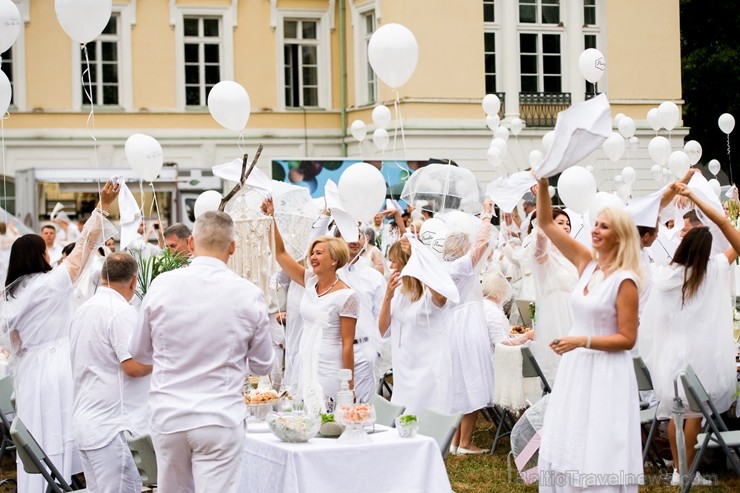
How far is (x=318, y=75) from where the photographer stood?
28.3m

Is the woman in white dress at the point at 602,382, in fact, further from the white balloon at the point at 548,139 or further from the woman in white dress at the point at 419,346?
the woman in white dress at the point at 419,346

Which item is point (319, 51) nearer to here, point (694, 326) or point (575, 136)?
point (694, 326)

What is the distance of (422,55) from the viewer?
25344 mm

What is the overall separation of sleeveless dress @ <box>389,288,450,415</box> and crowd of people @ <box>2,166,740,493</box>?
0.01 meters

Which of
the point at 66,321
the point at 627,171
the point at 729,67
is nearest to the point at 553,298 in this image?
the point at 66,321

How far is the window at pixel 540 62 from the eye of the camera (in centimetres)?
2681

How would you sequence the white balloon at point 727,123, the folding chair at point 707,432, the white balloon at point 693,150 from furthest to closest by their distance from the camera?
the white balloon at point 727,123, the white balloon at point 693,150, the folding chair at point 707,432

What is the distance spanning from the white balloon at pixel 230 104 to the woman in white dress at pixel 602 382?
144 inches

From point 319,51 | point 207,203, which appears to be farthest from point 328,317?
point 319,51

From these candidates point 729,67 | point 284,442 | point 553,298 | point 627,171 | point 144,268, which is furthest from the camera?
point 729,67

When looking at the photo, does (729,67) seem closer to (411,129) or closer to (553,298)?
(411,129)

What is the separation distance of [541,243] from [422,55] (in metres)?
17.4

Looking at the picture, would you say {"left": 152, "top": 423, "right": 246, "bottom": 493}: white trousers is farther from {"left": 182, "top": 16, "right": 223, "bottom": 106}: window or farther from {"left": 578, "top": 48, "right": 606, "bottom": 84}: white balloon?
{"left": 182, "top": 16, "right": 223, "bottom": 106}: window

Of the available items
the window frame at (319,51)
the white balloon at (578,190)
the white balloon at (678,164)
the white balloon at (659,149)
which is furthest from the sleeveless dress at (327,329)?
the window frame at (319,51)
